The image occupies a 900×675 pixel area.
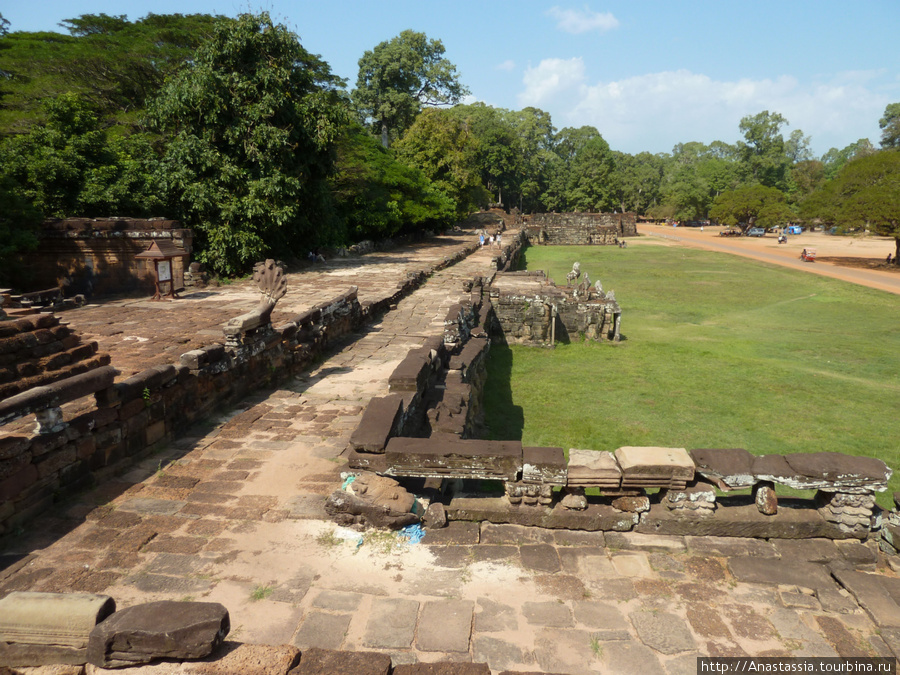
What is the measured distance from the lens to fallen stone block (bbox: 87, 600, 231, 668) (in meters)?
2.64

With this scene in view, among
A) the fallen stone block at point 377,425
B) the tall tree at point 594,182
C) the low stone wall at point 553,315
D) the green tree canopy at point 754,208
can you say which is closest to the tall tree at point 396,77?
the tall tree at point 594,182

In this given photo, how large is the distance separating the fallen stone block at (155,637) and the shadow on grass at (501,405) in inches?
224

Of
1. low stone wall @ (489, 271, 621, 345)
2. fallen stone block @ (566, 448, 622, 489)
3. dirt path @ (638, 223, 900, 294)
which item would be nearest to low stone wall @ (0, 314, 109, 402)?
fallen stone block @ (566, 448, 622, 489)

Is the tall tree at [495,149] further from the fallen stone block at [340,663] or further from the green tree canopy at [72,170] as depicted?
the fallen stone block at [340,663]

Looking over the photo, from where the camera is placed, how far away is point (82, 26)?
25.4m

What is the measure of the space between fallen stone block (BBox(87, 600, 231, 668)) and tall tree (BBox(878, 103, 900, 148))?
70.5m

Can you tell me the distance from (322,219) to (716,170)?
188 feet

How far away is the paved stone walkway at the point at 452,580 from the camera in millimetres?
3215

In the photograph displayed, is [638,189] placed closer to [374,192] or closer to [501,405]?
[374,192]

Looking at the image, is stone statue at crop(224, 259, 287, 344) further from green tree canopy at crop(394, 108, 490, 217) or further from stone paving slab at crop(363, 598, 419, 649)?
green tree canopy at crop(394, 108, 490, 217)

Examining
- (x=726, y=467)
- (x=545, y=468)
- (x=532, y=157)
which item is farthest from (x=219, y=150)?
(x=532, y=157)

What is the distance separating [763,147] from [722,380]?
210ft

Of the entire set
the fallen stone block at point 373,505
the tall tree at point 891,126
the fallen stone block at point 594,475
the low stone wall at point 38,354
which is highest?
the tall tree at point 891,126

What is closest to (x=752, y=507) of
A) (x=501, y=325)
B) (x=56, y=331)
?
(x=56, y=331)
